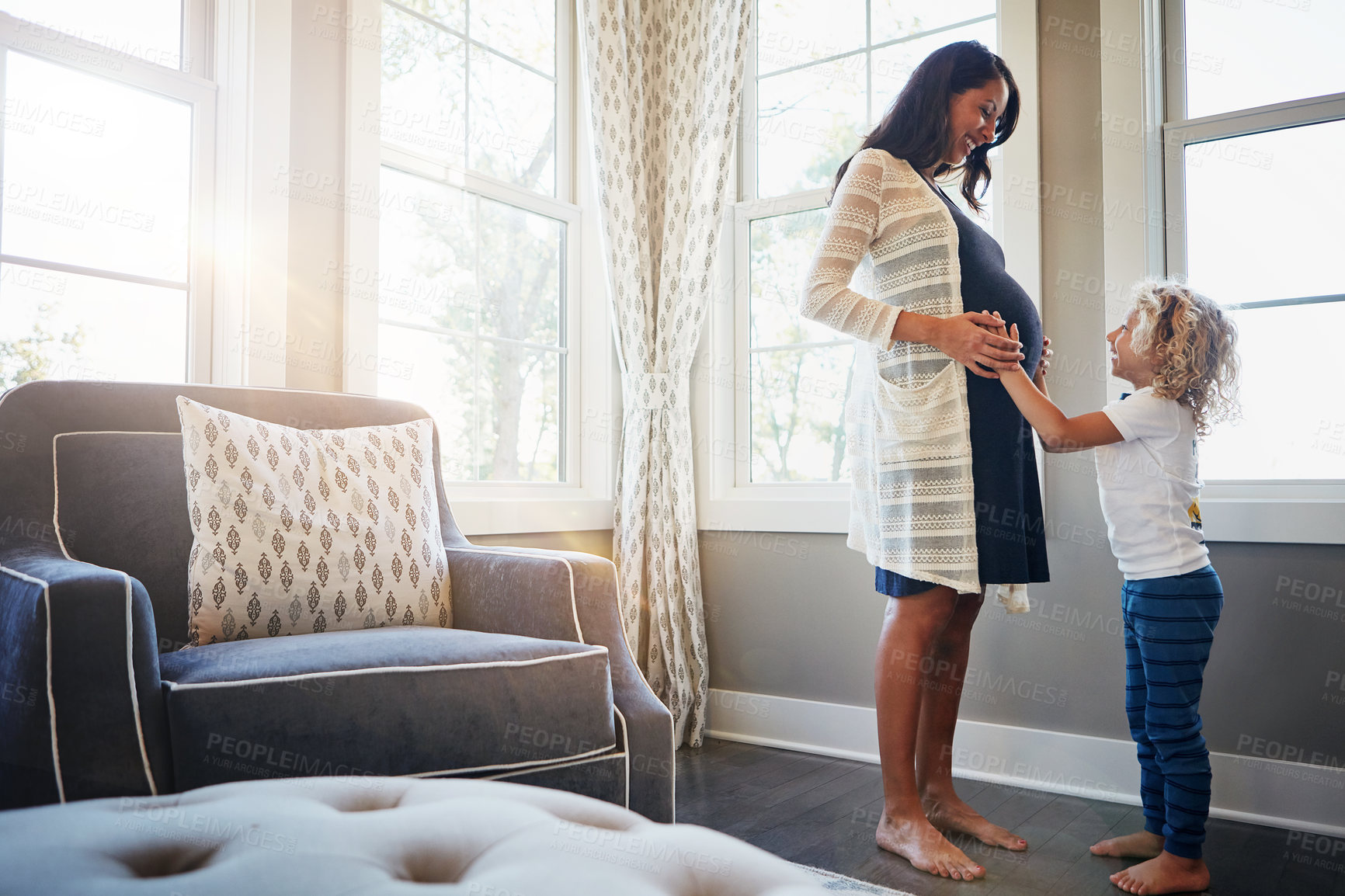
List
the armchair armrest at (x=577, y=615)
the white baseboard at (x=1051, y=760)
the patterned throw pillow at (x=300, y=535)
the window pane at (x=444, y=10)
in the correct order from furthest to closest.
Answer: the window pane at (x=444, y=10) < the white baseboard at (x=1051, y=760) < the patterned throw pillow at (x=300, y=535) < the armchair armrest at (x=577, y=615)

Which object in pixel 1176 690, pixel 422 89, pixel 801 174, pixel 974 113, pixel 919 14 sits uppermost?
pixel 919 14

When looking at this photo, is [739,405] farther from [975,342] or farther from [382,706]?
[382,706]

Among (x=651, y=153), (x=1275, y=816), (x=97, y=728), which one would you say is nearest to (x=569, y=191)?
(x=651, y=153)

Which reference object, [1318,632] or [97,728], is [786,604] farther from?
[97,728]

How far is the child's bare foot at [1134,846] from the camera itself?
5.86 feet

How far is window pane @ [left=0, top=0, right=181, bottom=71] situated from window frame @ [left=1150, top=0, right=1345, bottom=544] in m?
2.37

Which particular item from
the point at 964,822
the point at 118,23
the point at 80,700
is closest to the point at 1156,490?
the point at 964,822

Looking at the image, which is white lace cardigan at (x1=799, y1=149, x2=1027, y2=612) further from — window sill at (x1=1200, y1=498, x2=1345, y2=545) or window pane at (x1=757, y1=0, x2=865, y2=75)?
window pane at (x1=757, y1=0, x2=865, y2=75)

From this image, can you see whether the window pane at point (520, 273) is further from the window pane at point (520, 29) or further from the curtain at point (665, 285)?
the window pane at point (520, 29)

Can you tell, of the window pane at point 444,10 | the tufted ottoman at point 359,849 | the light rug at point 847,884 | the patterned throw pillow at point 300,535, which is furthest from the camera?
the window pane at point 444,10

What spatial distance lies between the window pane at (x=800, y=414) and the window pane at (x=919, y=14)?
3.09 ft

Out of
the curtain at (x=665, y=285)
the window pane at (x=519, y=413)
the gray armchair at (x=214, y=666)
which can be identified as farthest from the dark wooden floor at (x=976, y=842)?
the window pane at (x=519, y=413)

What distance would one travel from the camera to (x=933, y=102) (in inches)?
71.8

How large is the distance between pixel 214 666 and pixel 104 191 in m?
1.32
